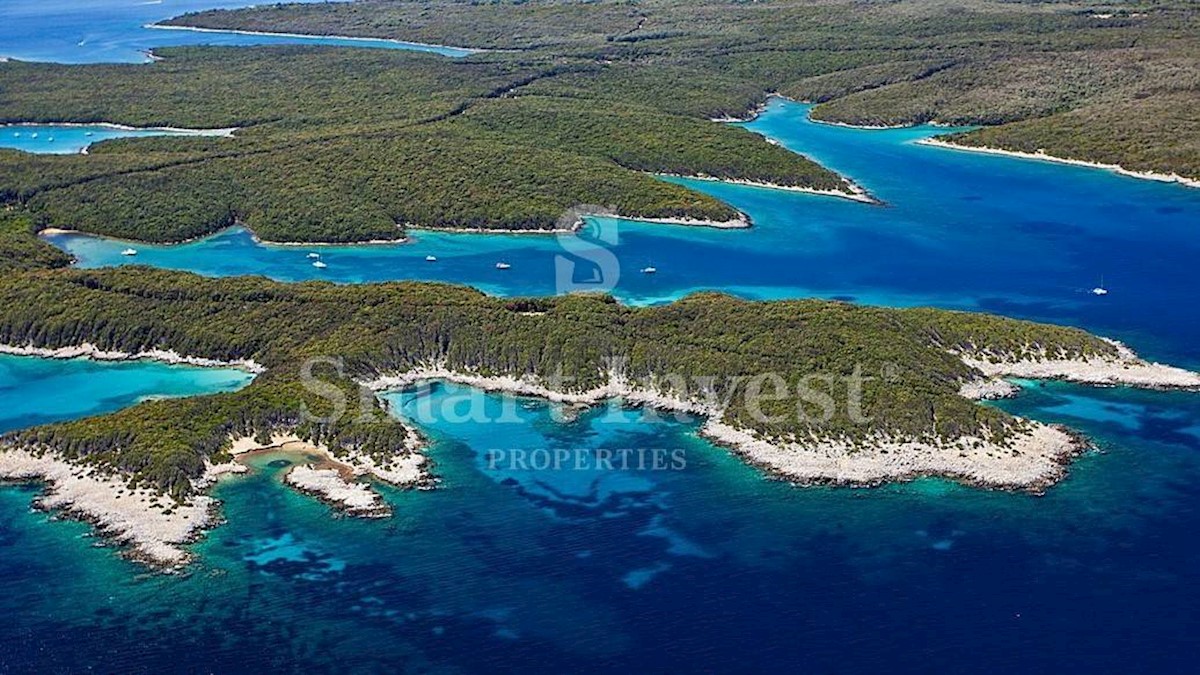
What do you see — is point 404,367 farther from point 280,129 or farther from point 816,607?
point 280,129

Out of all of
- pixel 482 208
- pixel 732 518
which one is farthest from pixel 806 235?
pixel 732 518

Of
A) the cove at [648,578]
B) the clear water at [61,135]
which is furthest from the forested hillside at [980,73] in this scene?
the cove at [648,578]

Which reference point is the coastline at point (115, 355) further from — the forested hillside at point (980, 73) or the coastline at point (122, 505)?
the forested hillside at point (980, 73)

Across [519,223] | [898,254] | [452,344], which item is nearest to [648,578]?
[452,344]

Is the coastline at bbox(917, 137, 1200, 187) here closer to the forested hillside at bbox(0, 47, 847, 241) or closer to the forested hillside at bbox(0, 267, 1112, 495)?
the forested hillside at bbox(0, 47, 847, 241)

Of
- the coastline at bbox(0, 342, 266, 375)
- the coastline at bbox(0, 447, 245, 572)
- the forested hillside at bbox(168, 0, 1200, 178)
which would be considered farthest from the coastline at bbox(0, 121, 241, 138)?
the coastline at bbox(0, 447, 245, 572)
